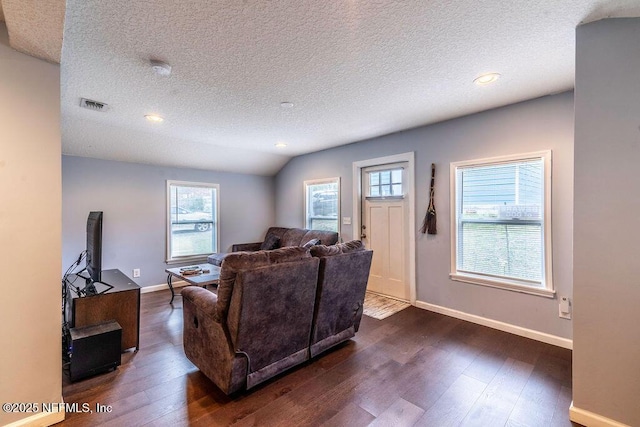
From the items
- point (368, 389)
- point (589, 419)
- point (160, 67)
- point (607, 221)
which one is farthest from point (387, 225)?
point (160, 67)

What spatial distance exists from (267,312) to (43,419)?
1.45 m

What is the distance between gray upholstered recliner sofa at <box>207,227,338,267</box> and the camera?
15.3 feet

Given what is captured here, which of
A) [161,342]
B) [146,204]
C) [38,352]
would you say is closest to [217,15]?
[38,352]

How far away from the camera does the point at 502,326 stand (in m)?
3.06

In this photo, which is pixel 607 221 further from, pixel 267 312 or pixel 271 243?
pixel 271 243

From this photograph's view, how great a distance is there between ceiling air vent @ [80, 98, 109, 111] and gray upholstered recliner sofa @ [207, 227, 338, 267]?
2613 millimetres

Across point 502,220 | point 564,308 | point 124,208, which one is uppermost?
point 124,208

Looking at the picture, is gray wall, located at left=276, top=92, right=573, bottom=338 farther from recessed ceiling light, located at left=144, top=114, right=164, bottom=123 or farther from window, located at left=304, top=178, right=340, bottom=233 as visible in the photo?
recessed ceiling light, located at left=144, top=114, right=164, bottom=123

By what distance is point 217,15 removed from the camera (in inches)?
62.7

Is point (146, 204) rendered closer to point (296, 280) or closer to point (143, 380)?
point (143, 380)

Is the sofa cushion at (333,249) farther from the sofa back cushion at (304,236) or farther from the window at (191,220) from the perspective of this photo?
the window at (191,220)

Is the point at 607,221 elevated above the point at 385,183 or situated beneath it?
situated beneath

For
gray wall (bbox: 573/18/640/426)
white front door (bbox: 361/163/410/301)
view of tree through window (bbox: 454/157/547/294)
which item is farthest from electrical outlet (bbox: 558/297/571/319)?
white front door (bbox: 361/163/410/301)

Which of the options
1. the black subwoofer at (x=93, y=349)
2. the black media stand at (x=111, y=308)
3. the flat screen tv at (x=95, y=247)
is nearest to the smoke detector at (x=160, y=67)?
the flat screen tv at (x=95, y=247)
